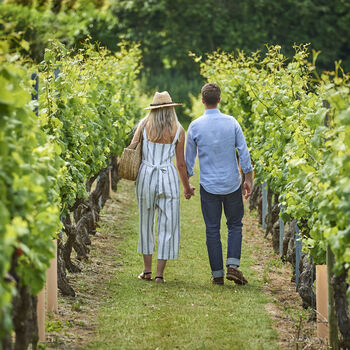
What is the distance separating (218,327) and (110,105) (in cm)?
498

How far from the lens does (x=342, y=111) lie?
168 inches

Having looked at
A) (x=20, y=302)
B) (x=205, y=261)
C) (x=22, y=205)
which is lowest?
(x=205, y=261)

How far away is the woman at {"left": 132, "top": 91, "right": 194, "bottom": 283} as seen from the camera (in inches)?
282

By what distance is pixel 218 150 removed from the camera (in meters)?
7.19

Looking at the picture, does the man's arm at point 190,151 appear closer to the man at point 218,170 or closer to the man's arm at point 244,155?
the man at point 218,170

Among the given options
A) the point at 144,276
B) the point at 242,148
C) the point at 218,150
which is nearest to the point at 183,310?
the point at 144,276

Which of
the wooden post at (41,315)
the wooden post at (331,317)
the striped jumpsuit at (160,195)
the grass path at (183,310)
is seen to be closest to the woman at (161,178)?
the striped jumpsuit at (160,195)

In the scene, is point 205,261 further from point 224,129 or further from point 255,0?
point 255,0

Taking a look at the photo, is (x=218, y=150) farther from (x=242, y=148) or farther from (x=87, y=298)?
(x=87, y=298)

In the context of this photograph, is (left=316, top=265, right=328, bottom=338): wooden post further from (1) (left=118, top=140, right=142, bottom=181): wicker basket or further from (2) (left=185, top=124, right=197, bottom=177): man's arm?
(1) (left=118, top=140, right=142, bottom=181): wicker basket

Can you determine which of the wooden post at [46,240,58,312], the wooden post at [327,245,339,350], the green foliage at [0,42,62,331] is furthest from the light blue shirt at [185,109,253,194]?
the green foliage at [0,42,62,331]

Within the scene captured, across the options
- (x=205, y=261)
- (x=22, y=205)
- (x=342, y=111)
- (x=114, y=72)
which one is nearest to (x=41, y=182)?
(x=22, y=205)

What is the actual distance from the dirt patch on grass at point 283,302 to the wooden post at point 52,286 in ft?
5.71

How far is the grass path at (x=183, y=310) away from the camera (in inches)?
219
